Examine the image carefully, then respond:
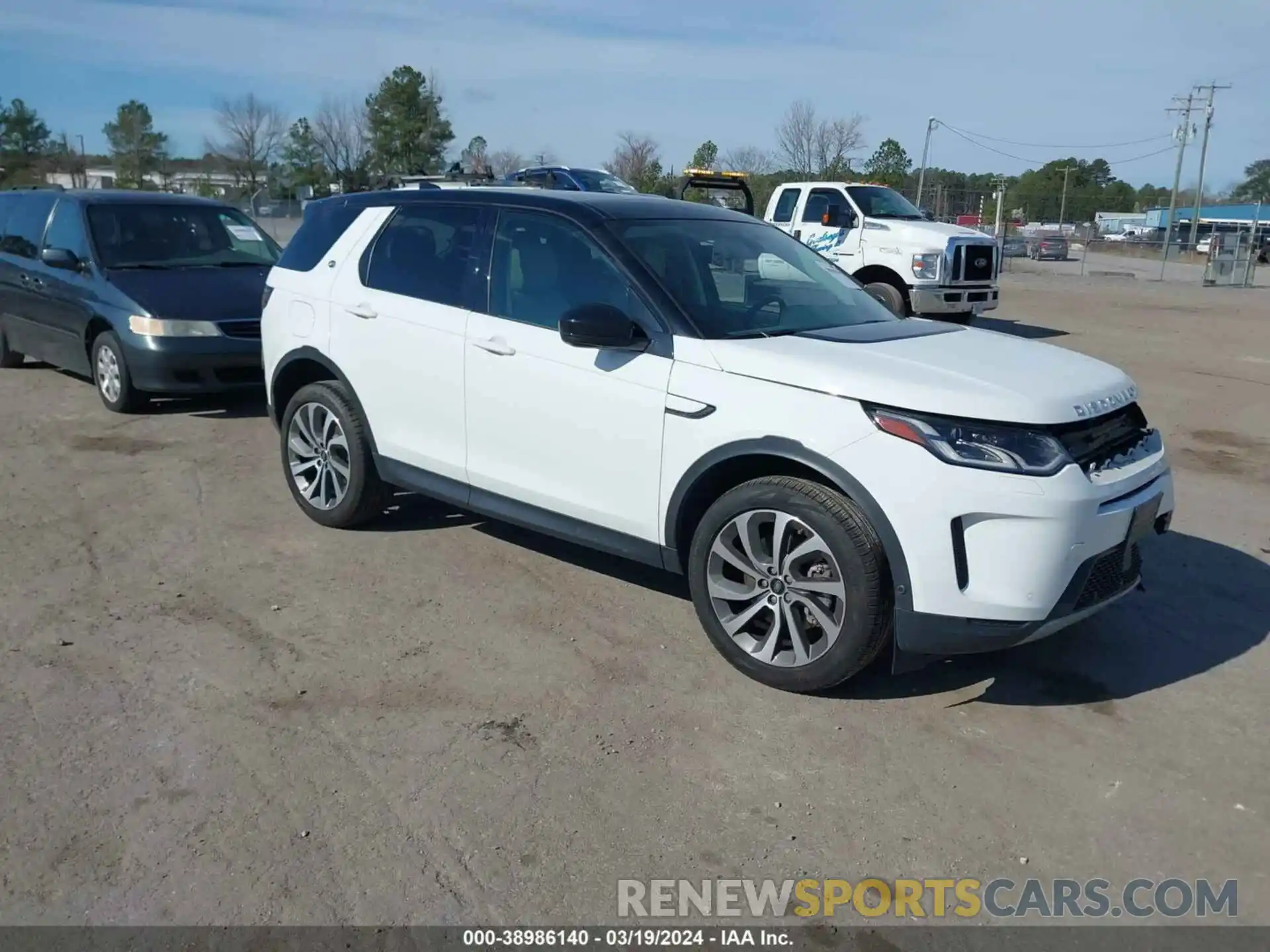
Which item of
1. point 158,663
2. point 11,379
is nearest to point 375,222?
point 158,663

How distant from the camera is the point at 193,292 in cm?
886

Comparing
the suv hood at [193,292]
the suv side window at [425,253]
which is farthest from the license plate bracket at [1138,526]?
the suv hood at [193,292]

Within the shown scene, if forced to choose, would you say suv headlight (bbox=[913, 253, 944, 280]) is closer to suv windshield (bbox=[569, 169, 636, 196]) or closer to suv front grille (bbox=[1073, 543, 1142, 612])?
suv windshield (bbox=[569, 169, 636, 196])

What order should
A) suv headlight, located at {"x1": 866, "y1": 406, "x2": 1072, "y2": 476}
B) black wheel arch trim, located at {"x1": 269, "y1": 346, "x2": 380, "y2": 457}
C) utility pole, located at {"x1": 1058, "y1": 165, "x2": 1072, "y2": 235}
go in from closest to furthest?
suv headlight, located at {"x1": 866, "y1": 406, "x2": 1072, "y2": 476} < black wheel arch trim, located at {"x1": 269, "y1": 346, "x2": 380, "y2": 457} < utility pole, located at {"x1": 1058, "y1": 165, "x2": 1072, "y2": 235}

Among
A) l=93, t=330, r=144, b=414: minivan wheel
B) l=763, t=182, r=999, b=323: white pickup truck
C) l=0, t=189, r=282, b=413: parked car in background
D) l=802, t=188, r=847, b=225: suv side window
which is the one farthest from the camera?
l=802, t=188, r=847, b=225: suv side window

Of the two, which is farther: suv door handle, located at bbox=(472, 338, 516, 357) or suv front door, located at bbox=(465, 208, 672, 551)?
suv door handle, located at bbox=(472, 338, 516, 357)

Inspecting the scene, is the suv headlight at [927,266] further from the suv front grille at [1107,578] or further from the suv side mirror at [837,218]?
the suv front grille at [1107,578]

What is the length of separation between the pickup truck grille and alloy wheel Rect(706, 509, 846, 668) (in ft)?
38.3

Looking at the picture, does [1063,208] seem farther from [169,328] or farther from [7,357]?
[169,328]

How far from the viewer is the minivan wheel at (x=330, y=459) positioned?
572 cm

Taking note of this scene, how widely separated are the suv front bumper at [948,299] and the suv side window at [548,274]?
35.2 ft

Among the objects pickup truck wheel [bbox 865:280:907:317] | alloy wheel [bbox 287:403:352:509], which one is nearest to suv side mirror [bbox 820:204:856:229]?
pickup truck wheel [bbox 865:280:907:317]

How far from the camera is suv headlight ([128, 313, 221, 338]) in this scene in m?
8.45

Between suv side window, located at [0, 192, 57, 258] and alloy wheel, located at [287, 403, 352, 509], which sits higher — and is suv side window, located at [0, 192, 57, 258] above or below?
above
